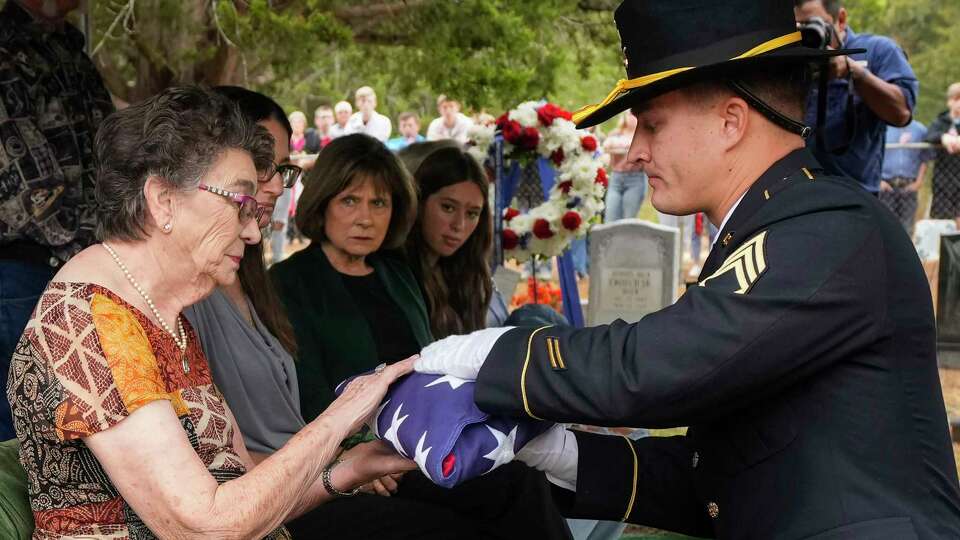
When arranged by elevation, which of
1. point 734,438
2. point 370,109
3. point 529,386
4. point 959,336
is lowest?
point 959,336

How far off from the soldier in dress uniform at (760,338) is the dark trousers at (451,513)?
3.24 feet

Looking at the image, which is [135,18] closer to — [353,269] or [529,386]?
[353,269]

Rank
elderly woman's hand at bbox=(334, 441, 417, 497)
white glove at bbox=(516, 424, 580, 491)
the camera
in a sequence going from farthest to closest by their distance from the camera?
1. the camera
2. elderly woman's hand at bbox=(334, 441, 417, 497)
3. white glove at bbox=(516, 424, 580, 491)

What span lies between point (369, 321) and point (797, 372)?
262cm

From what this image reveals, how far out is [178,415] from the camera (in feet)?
7.18

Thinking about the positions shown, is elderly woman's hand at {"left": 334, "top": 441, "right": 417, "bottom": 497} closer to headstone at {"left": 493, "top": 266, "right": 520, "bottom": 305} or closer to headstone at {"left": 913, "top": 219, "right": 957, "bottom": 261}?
headstone at {"left": 493, "top": 266, "right": 520, "bottom": 305}

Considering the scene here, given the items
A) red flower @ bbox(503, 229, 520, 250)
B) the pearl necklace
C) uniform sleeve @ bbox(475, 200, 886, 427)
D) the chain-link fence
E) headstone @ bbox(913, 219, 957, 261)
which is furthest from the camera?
headstone @ bbox(913, 219, 957, 261)

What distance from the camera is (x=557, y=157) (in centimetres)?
675

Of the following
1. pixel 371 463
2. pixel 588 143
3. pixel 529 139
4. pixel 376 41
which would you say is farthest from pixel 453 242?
pixel 371 463

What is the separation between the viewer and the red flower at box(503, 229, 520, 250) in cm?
682

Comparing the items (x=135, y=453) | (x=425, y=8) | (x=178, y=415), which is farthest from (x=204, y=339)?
(x=425, y=8)

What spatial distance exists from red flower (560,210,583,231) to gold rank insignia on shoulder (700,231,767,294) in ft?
15.5

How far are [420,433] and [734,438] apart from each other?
2.15 feet

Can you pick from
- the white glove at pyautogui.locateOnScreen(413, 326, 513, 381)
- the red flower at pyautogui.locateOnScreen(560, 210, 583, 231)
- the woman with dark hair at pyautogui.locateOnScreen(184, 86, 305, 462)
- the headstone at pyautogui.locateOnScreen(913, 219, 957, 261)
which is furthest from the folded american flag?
the headstone at pyautogui.locateOnScreen(913, 219, 957, 261)
